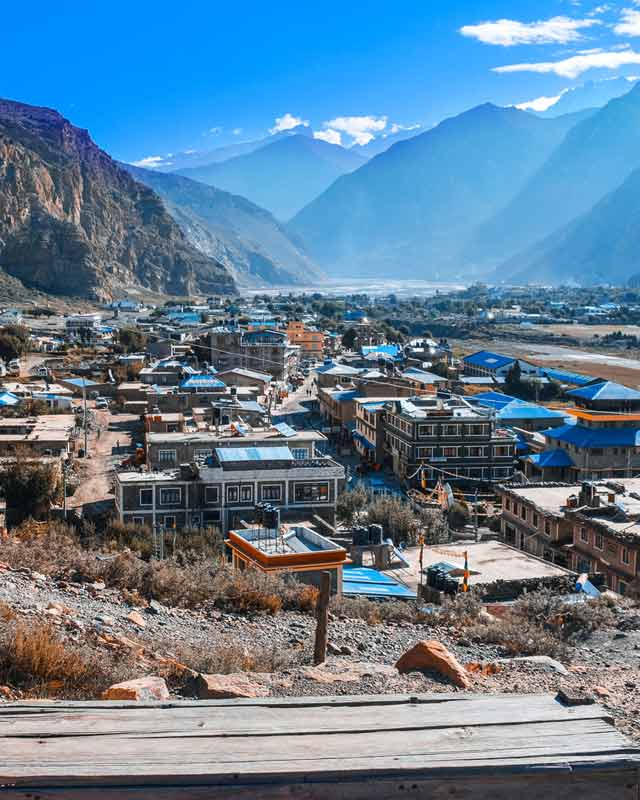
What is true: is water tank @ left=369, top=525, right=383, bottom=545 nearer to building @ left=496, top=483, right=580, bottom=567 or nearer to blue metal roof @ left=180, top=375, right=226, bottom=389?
building @ left=496, top=483, right=580, bottom=567

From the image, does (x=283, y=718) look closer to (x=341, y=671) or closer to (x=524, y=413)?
(x=341, y=671)

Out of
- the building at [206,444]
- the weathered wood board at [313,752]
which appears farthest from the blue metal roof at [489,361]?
the weathered wood board at [313,752]

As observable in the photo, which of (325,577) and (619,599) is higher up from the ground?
(325,577)

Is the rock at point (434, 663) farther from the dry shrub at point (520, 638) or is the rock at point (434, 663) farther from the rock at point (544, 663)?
the dry shrub at point (520, 638)

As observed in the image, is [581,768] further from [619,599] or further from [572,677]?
[619,599]

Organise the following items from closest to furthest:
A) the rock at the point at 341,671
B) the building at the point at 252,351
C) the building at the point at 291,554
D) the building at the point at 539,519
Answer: the rock at the point at 341,671
the building at the point at 291,554
the building at the point at 539,519
the building at the point at 252,351

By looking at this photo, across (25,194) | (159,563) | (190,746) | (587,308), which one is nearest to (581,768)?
(190,746)
